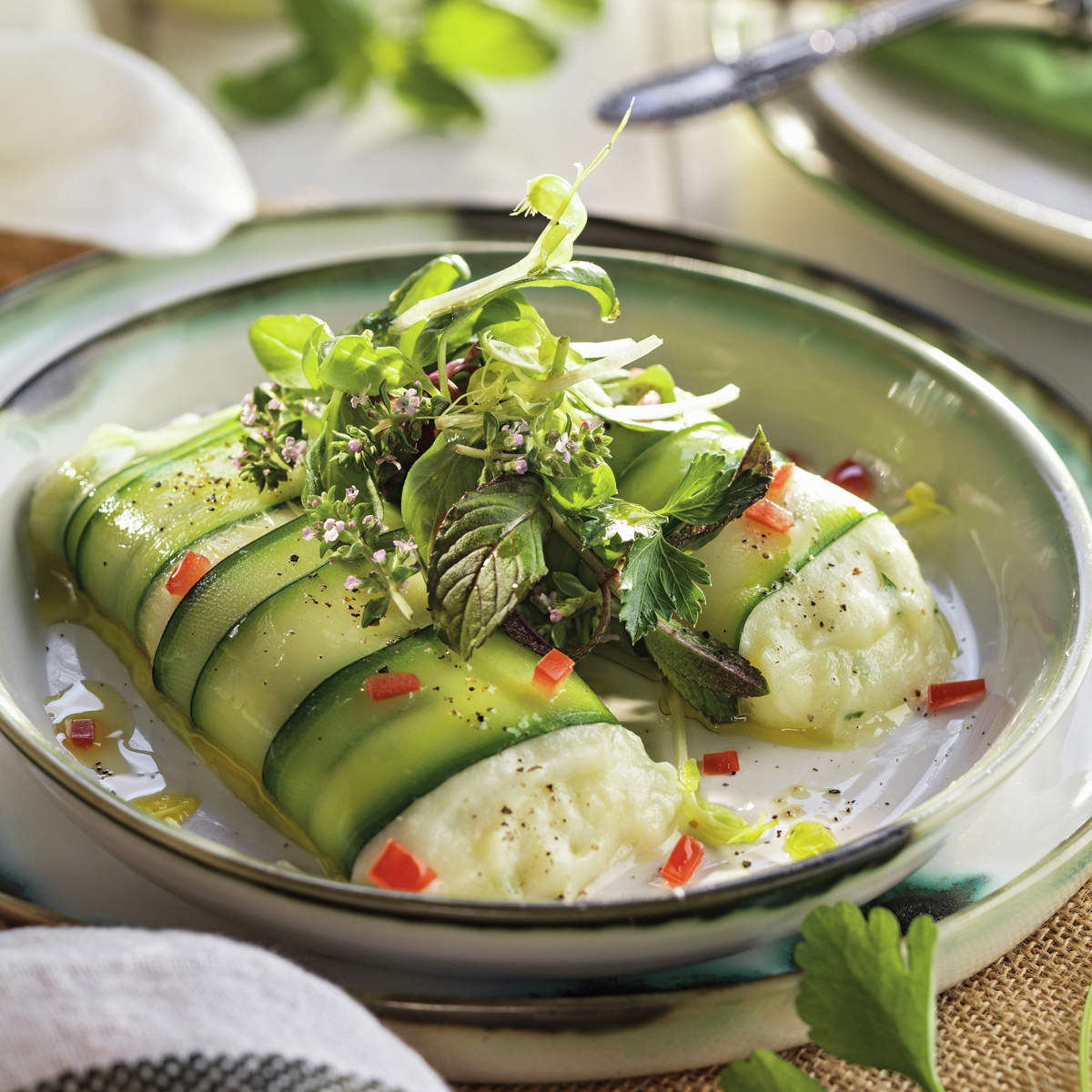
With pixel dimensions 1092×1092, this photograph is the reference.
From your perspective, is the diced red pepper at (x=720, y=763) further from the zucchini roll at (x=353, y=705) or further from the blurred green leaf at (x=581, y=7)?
the blurred green leaf at (x=581, y=7)

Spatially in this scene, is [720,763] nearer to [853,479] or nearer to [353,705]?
[353,705]

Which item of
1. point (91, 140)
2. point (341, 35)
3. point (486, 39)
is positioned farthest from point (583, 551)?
point (341, 35)

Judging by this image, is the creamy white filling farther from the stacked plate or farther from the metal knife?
the metal knife

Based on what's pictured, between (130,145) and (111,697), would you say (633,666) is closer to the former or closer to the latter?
(111,697)

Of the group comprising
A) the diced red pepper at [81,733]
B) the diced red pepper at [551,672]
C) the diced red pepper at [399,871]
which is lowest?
the diced red pepper at [81,733]

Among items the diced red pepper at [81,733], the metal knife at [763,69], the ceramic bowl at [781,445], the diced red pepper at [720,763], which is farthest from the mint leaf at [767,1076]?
the metal knife at [763,69]
